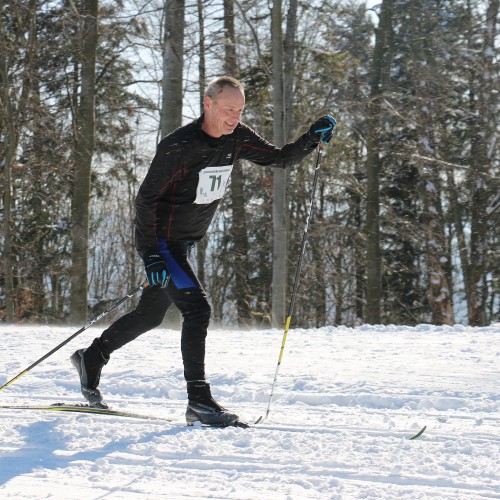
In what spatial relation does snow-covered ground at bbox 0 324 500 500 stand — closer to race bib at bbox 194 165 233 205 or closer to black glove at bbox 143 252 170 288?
black glove at bbox 143 252 170 288

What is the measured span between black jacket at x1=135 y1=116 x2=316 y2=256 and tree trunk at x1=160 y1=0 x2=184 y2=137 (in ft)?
20.1

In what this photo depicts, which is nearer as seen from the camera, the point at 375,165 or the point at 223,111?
the point at 223,111

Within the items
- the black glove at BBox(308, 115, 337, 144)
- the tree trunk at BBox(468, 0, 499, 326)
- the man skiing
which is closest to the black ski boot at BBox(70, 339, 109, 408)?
the man skiing

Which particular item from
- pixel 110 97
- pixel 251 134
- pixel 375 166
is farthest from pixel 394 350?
pixel 110 97

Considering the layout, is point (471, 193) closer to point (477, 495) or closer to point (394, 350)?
point (394, 350)

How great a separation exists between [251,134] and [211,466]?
6.54 feet

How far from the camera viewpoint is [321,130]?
4352mm

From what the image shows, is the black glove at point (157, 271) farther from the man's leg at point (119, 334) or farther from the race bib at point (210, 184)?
the race bib at point (210, 184)

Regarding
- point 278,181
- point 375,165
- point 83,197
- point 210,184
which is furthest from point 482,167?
point 210,184

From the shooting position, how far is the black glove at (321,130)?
4.35 m

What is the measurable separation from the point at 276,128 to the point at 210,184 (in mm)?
9891

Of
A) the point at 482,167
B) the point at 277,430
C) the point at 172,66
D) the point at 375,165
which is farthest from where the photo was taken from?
the point at 375,165

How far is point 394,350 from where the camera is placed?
597cm

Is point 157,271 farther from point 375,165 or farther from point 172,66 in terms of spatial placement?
point 375,165
